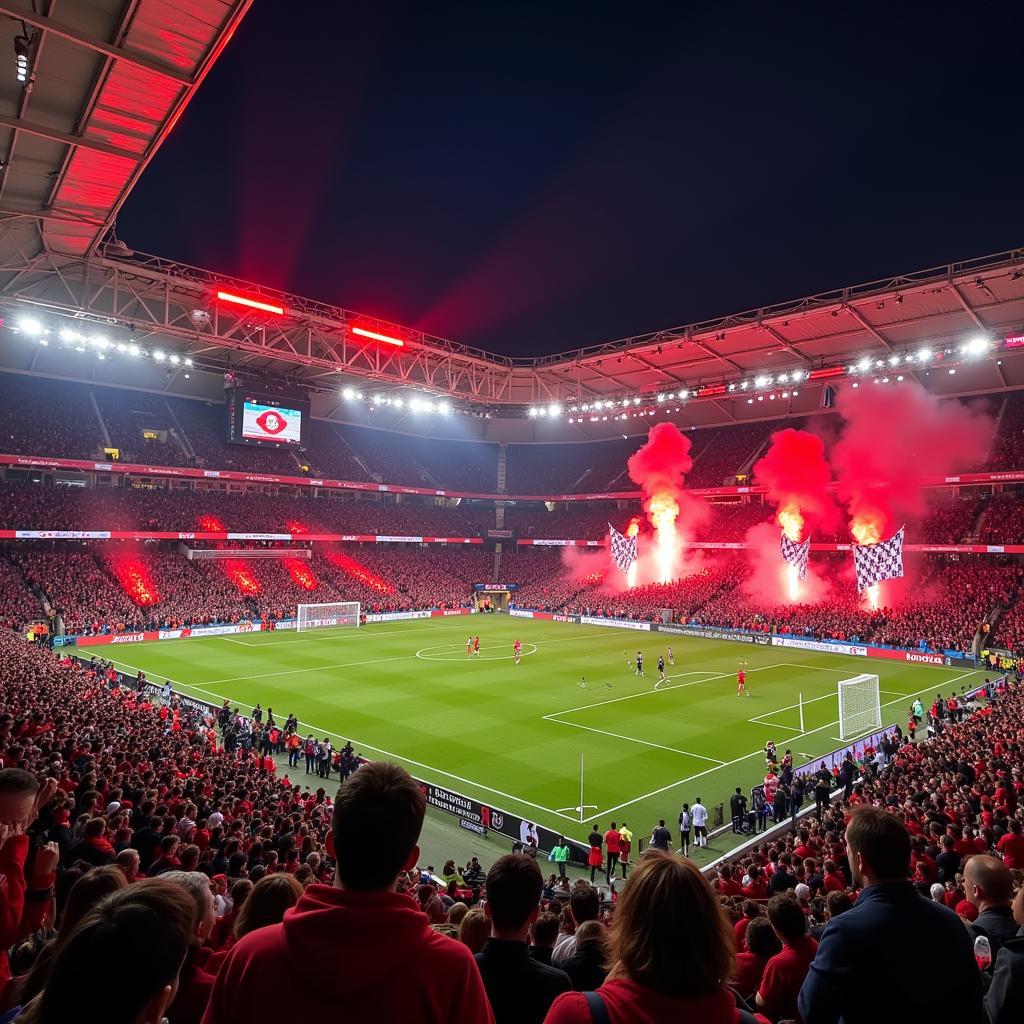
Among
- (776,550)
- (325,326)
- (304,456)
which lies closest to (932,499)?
(776,550)

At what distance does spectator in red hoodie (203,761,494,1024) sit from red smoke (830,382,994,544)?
176ft

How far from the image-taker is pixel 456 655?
39438 mm

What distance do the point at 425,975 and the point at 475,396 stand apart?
5255 cm

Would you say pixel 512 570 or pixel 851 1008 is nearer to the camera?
pixel 851 1008

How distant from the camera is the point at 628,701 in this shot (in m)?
29.2

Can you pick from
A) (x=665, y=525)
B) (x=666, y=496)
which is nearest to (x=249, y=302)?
(x=666, y=496)

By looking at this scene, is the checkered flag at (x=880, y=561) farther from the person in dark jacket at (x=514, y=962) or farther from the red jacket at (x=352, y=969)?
the red jacket at (x=352, y=969)

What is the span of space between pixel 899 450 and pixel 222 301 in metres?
46.5

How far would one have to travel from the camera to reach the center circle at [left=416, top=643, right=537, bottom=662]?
3819 cm

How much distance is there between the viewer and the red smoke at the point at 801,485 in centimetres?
5344

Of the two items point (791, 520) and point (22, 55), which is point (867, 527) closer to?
point (791, 520)

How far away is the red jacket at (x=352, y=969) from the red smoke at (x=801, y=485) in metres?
54.7

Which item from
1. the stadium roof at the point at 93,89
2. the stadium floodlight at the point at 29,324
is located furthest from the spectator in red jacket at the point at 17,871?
the stadium floodlight at the point at 29,324

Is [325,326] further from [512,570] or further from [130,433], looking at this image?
[512,570]
